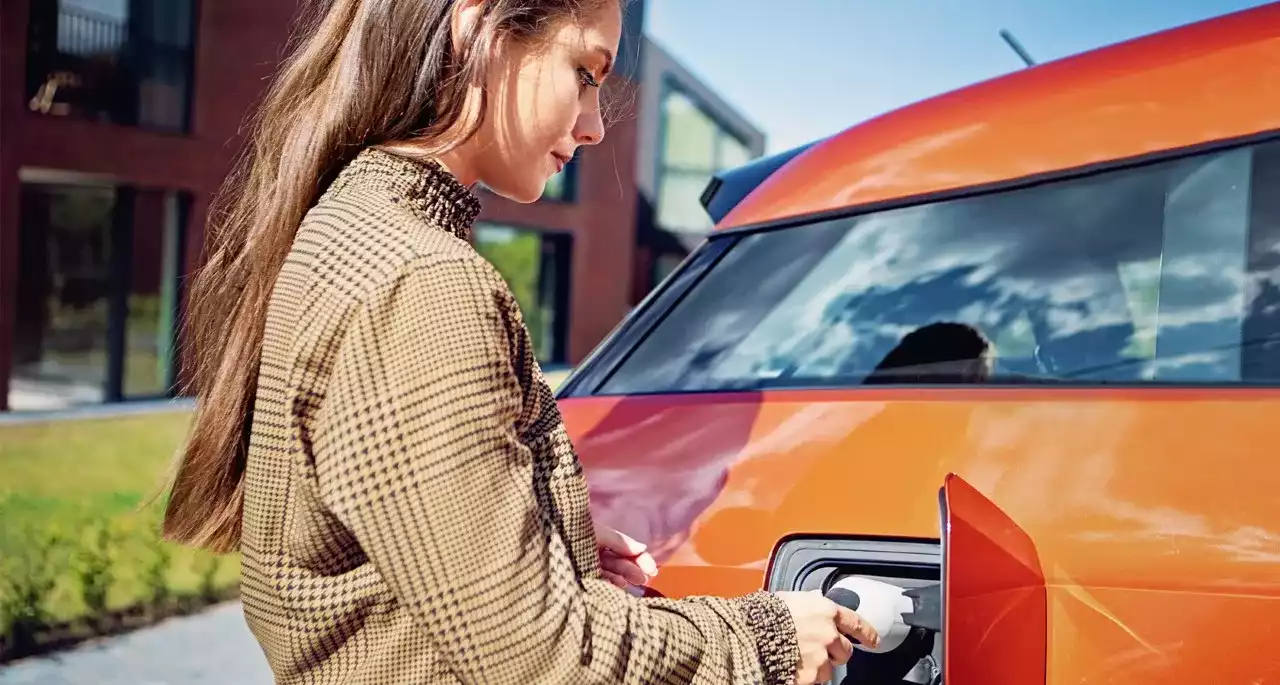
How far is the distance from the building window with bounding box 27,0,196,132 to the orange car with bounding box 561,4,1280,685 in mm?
11744

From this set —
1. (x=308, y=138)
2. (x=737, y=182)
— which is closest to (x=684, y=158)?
(x=737, y=182)

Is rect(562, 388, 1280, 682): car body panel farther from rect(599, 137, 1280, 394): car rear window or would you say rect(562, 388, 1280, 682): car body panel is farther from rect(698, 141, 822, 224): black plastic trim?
rect(698, 141, 822, 224): black plastic trim

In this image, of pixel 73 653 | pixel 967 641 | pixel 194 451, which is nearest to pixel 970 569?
pixel 967 641

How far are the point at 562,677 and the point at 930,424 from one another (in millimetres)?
828

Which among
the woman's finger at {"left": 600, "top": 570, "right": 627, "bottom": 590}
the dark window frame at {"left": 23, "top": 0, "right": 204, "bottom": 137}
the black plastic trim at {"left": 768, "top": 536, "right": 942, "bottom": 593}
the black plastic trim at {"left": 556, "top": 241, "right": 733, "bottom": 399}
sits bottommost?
the woman's finger at {"left": 600, "top": 570, "right": 627, "bottom": 590}

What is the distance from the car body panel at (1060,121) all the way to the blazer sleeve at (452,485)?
109 cm

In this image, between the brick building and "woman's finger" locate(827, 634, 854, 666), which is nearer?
"woman's finger" locate(827, 634, 854, 666)

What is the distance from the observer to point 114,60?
12406mm

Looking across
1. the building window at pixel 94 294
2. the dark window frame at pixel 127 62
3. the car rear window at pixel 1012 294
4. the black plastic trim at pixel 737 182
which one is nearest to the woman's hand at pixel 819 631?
the car rear window at pixel 1012 294

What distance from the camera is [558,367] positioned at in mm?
20078

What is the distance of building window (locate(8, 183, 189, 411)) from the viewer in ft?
38.9

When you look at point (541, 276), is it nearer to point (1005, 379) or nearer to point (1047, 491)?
point (1005, 379)

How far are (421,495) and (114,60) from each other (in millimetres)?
13304

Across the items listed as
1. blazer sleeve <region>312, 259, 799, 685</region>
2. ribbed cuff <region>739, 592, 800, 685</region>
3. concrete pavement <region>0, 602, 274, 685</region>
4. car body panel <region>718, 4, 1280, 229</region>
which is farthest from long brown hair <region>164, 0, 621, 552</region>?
concrete pavement <region>0, 602, 274, 685</region>
